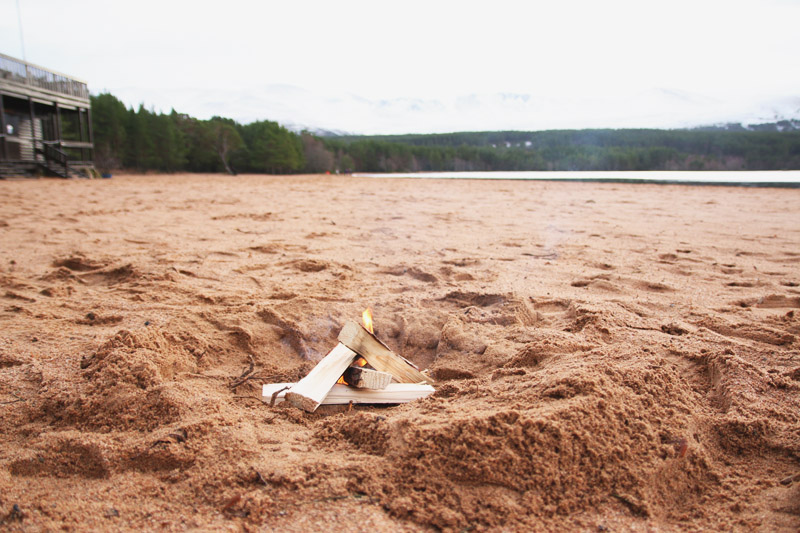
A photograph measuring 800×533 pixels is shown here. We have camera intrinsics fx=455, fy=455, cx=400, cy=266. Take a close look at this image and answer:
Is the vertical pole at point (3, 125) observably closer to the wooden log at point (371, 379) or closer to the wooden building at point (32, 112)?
the wooden building at point (32, 112)

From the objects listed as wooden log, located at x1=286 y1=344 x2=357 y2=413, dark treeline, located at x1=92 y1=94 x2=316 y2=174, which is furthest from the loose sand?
dark treeline, located at x1=92 y1=94 x2=316 y2=174

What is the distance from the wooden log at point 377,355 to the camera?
5.96 ft

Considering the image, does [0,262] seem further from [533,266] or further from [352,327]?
[533,266]

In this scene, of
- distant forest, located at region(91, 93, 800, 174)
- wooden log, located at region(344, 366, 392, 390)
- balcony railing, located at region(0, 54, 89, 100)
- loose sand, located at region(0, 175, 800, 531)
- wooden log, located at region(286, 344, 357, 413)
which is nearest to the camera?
loose sand, located at region(0, 175, 800, 531)

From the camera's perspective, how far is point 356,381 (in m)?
1.76

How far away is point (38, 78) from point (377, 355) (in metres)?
21.6

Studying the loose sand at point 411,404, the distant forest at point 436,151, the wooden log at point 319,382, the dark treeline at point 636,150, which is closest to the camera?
the loose sand at point 411,404

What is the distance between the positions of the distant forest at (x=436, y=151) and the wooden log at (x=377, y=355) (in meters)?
22.5

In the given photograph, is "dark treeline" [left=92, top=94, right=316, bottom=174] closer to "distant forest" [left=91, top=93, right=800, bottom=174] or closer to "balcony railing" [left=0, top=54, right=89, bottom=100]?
"distant forest" [left=91, top=93, right=800, bottom=174]

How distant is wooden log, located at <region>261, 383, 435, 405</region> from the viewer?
1718 millimetres

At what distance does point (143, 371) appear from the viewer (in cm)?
171

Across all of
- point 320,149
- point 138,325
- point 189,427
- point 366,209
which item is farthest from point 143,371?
point 320,149

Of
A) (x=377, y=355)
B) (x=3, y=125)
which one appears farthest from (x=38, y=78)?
(x=377, y=355)

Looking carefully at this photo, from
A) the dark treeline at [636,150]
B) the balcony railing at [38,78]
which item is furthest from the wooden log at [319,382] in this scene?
the dark treeline at [636,150]
